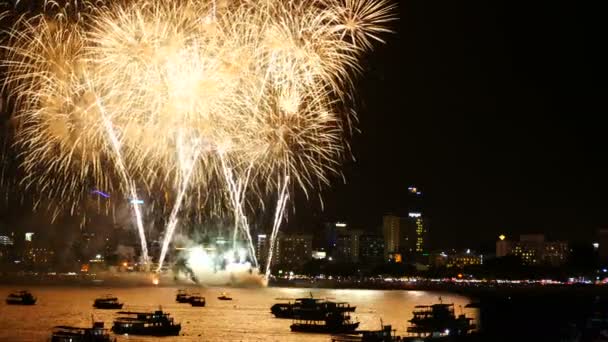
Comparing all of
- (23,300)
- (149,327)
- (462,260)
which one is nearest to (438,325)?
(149,327)

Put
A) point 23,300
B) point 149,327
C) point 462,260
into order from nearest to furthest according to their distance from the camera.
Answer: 1. point 149,327
2. point 23,300
3. point 462,260

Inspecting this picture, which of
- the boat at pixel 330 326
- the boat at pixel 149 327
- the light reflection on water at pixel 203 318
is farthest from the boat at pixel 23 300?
the boat at pixel 330 326

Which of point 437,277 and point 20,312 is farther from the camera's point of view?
point 437,277

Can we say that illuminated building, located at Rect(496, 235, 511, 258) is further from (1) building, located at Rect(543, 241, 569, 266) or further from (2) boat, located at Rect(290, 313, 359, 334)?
(2) boat, located at Rect(290, 313, 359, 334)

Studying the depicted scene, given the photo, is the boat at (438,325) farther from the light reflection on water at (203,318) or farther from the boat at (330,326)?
the boat at (330,326)

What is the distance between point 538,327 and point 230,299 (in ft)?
125

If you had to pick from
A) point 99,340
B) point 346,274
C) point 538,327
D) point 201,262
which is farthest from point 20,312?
point 346,274

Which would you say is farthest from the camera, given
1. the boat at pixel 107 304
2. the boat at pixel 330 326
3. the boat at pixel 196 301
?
the boat at pixel 196 301

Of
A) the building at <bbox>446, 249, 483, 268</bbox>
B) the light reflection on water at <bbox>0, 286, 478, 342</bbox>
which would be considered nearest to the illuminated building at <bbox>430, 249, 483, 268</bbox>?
the building at <bbox>446, 249, 483, 268</bbox>

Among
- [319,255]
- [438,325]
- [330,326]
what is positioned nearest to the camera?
[438,325]

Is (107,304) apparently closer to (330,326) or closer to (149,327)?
(149,327)

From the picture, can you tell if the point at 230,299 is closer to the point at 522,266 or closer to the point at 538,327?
the point at 538,327

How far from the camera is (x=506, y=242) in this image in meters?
194

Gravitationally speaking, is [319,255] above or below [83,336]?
above
